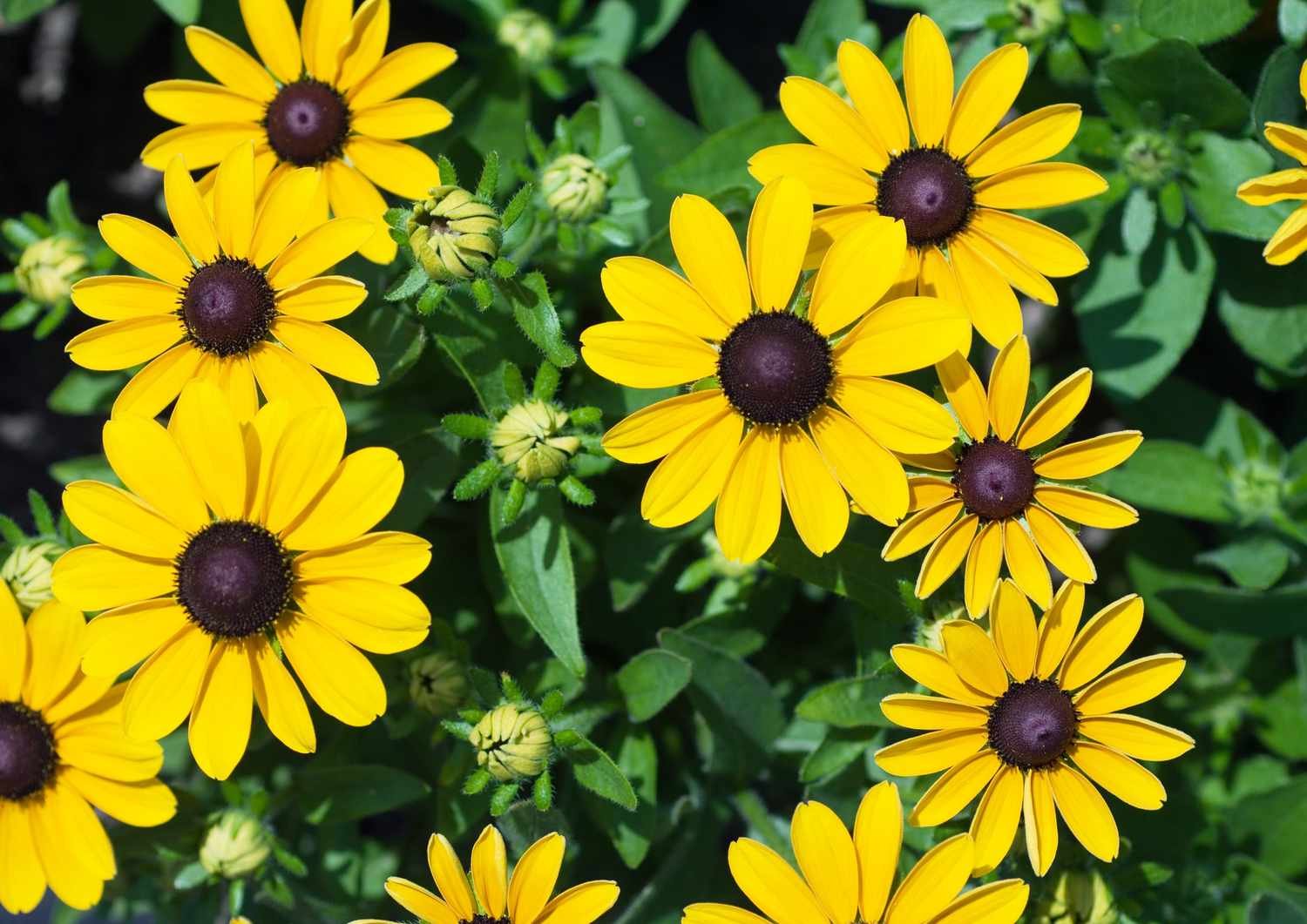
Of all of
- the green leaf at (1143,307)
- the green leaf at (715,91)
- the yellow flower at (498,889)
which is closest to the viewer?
the yellow flower at (498,889)

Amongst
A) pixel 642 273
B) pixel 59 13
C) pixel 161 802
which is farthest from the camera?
pixel 59 13

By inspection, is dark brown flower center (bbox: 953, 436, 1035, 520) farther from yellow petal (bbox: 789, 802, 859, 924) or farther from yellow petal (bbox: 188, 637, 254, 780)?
yellow petal (bbox: 188, 637, 254, 780)

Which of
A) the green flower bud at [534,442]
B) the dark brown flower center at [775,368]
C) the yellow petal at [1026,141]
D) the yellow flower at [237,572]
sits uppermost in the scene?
the yellow petal at [1026,141]

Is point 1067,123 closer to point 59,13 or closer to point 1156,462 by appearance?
point 1156,462

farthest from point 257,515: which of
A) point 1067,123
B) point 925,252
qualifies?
point 1067,123

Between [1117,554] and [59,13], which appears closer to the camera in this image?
[1117,554]

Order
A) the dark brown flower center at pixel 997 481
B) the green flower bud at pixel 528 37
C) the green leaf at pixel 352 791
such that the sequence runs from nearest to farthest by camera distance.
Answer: the dark brown flower center at pixel 997 481 < the green leaf at pixel 352 791 < the green flower bud at pixel 528 37

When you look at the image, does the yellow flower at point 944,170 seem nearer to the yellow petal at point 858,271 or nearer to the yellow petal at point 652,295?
the yellow petal at point 858,271

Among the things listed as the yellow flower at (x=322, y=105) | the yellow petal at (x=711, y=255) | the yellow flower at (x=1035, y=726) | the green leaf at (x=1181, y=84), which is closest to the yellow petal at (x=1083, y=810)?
the yellow flower at (x=1035, y=726)
